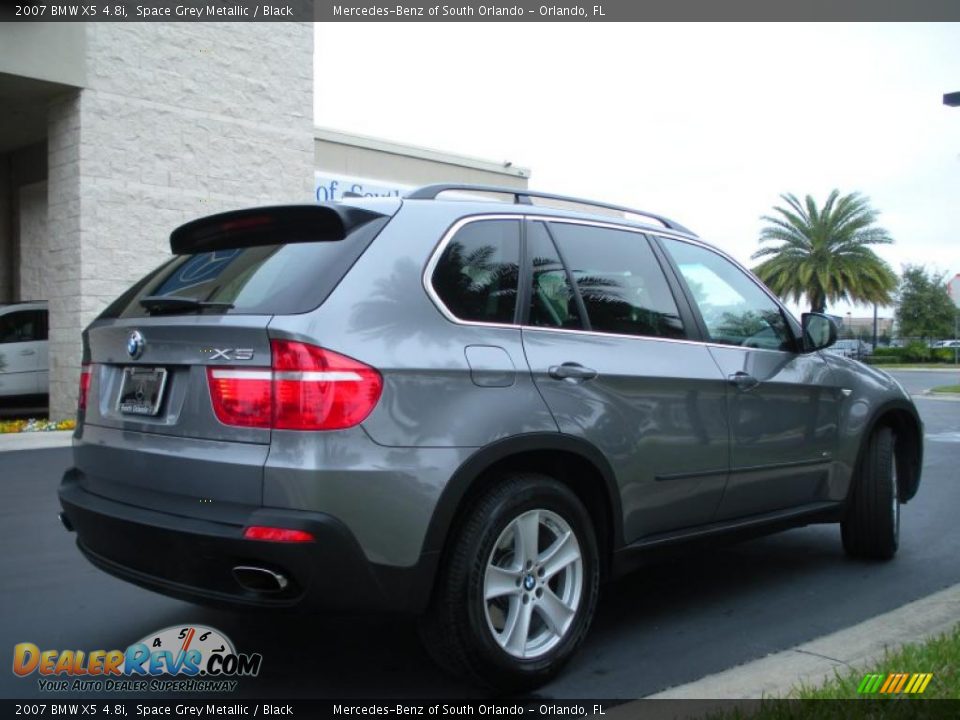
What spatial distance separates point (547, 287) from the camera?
12.4ft

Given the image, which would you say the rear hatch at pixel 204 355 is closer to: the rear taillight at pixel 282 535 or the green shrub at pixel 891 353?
the rear taillight at pixel 282 535

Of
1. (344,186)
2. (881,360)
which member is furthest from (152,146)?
(881,360)

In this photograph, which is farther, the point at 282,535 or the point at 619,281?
the point at 619,281

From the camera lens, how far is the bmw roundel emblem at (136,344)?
3416 mm

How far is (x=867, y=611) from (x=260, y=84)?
13.0 meters

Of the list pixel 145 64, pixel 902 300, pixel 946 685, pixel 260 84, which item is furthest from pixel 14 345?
pixel 902 300

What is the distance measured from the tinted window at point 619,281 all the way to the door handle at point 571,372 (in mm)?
278

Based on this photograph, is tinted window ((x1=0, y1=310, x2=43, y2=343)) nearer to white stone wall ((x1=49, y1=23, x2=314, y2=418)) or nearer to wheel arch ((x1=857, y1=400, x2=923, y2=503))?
white stone wall ((x1=49, y1=23, x2=314, y2=418))

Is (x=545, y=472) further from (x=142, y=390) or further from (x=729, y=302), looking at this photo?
(x=729, y=302)

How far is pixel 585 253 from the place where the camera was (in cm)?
405

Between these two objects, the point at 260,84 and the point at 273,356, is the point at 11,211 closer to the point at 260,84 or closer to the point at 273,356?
the point at 260,84

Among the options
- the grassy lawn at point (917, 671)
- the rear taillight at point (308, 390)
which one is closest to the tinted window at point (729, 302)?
the grassy lawn at point (917, 671)

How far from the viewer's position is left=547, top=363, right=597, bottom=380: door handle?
11.6 ft

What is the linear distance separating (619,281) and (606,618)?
1.61 meters
